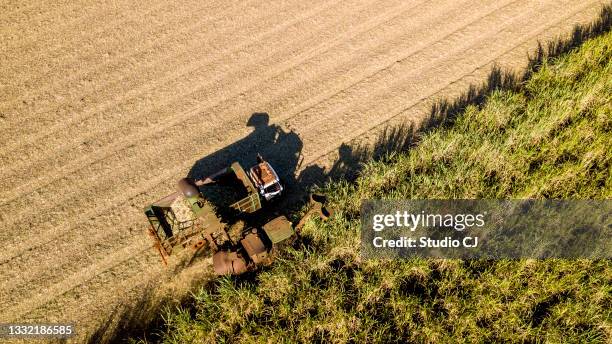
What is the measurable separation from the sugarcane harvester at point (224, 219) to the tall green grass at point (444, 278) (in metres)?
0.63

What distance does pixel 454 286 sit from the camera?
9.47m

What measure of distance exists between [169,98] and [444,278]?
9579 millimetres

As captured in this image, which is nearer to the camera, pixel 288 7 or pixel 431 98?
pixel 431 98

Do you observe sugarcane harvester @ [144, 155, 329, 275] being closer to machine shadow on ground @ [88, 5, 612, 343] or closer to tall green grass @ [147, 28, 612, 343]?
tall green grass @ [147, 28, 612, 343]

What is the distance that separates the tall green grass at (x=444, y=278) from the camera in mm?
9031

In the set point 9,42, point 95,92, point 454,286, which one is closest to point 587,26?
point 454,286

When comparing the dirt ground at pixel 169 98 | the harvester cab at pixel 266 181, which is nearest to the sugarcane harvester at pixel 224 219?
the harvester cab at pixel 266 181

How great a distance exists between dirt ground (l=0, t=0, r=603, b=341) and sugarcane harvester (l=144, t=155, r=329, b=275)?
2.56 ft

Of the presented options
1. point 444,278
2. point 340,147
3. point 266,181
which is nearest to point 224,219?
point 266,181

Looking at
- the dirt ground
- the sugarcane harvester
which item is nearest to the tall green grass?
the sugarcane harvester

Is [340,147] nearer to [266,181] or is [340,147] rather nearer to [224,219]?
[266,181]

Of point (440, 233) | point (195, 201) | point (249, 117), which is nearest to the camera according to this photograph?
point (195, 201)

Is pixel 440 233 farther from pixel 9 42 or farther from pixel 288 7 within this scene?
pixel 9 42

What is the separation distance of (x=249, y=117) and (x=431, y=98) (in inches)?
225
